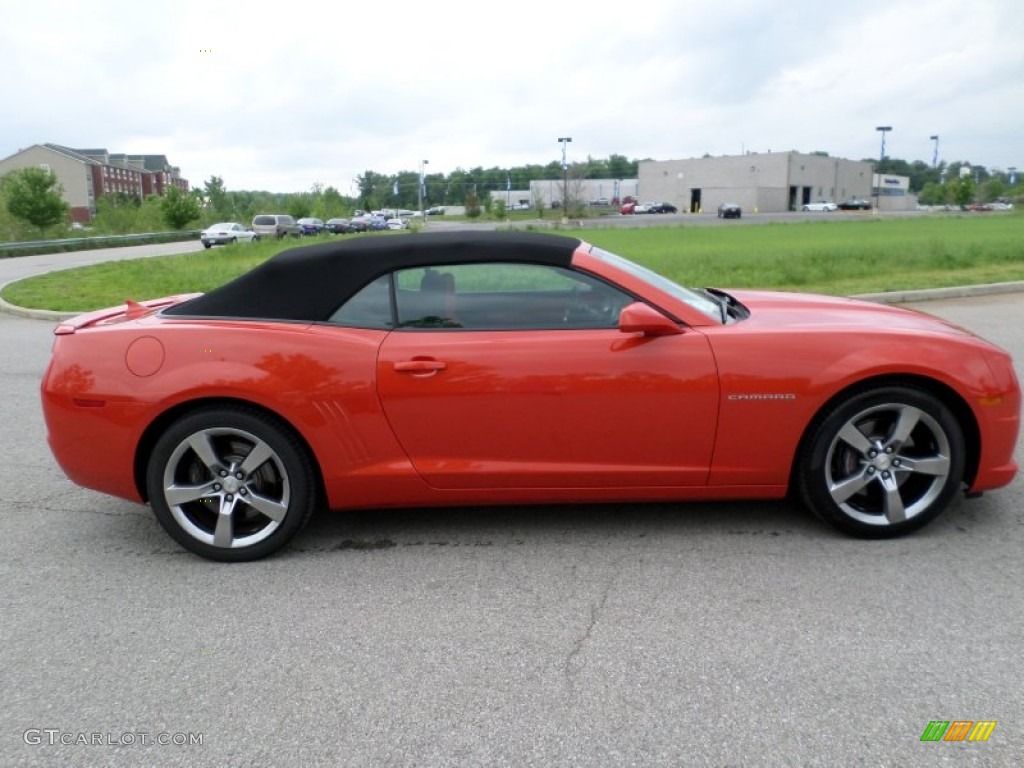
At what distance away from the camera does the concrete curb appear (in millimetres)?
12078

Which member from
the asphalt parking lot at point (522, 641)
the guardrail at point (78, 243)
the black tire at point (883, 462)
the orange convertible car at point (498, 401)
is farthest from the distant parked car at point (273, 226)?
the black tire at point (883, 462)

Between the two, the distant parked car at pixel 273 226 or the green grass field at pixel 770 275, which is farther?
the distant parked car at pixel 273 226

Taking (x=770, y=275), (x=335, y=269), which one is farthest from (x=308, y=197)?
(x=335, y=269)

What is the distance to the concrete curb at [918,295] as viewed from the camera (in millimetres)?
12078

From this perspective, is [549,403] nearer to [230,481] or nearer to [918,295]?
[230,481]

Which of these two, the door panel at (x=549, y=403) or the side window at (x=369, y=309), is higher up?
the side window at (x=369, y=309)

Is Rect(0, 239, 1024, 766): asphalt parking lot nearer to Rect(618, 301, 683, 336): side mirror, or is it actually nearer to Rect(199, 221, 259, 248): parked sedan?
Rect(618, 301, 683, 336): side mirror

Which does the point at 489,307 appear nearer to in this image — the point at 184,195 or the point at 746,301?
the point at 746,301

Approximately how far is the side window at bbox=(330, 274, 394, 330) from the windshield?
1.02m

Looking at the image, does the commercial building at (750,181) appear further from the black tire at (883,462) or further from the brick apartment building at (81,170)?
the black tire at (883,462)

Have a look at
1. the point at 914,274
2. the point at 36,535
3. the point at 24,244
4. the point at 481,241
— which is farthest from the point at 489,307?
Result: the point at 24,244

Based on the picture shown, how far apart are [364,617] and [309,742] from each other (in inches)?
30.9

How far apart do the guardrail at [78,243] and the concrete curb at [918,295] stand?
22.9 m

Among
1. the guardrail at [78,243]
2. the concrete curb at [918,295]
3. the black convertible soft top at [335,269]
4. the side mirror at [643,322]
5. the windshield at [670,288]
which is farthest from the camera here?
the guardrail at [78,243]
